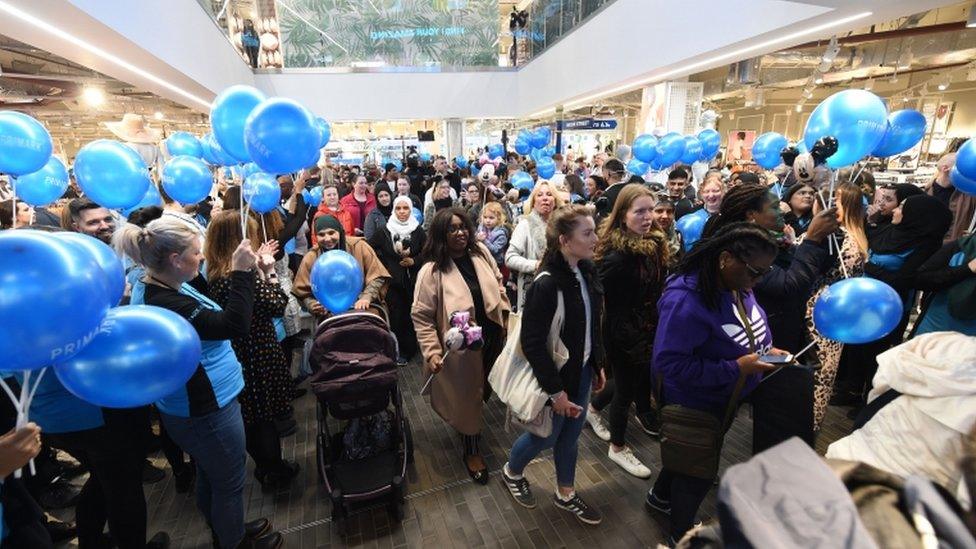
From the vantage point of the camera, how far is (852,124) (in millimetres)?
2502

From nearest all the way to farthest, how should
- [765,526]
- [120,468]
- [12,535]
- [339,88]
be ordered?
[765,526] → [12,535] → [120,468] → [339,88]

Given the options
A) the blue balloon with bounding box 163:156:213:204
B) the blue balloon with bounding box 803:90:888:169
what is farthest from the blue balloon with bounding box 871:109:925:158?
the blue balloon with bounding box 163:156:213:204

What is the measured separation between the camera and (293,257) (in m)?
4.73

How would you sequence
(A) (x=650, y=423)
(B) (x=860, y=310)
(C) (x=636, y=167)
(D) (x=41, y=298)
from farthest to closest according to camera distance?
(C) (x=636, y=167) < (A) (x=650, y=423) < (B) (x=860, y=310) < (D) (x=41, y=298)

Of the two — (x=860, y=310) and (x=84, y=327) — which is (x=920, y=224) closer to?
(x=860, y=310)

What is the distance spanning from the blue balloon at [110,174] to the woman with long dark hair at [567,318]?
9.50ft

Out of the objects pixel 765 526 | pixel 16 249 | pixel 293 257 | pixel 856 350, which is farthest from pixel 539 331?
pixel 293 257

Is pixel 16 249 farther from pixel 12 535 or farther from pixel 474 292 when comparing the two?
pixel 474 292

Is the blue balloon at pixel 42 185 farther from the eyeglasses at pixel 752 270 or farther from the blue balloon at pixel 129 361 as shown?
the eyeglasses at pixel 752 270

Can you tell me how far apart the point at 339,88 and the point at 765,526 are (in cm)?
1700

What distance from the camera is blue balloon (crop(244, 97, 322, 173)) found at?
2.09 m

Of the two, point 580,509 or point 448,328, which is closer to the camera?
point 580,509

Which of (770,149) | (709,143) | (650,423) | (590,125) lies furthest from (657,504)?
(590,125)

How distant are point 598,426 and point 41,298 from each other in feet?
10.0
